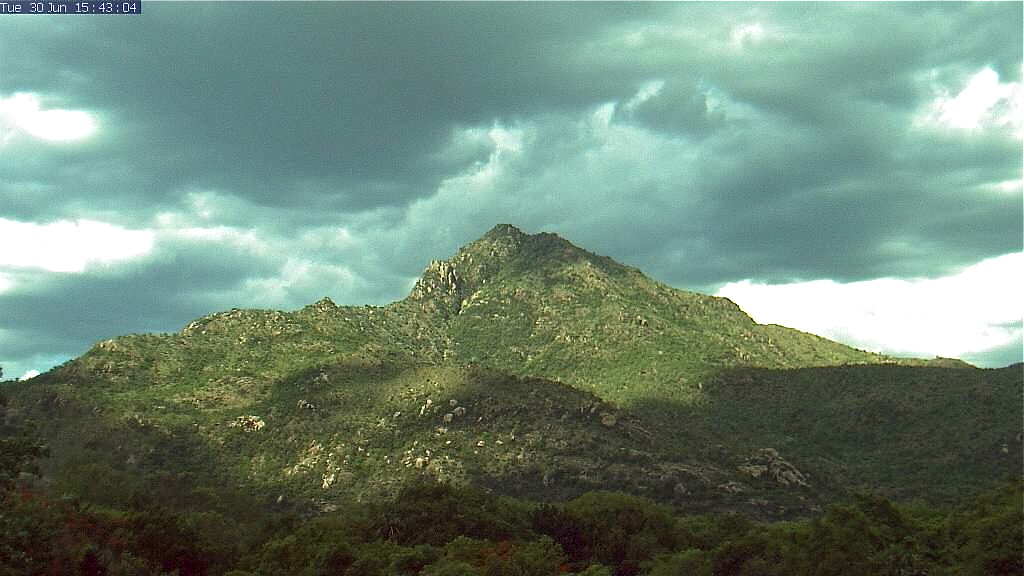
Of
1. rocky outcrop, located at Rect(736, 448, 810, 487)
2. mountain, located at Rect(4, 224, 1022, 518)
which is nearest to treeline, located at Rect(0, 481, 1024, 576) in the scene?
mountain, located at Rect(4, 224, 1022, 518)

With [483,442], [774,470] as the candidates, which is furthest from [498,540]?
[774,470]

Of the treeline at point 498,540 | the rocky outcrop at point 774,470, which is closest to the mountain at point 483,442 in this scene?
the rocky outcrop at point 774,470

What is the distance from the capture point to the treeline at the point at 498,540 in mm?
65312

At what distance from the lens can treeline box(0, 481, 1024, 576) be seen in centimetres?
6531

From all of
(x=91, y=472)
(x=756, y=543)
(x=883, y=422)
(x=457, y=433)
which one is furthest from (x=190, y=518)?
(x=883, y=422)

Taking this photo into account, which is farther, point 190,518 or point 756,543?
point 190,518

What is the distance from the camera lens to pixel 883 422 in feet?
639

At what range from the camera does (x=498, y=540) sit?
10144 centimetres

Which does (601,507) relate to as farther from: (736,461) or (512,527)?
(736,461)

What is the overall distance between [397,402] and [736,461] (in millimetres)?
65107

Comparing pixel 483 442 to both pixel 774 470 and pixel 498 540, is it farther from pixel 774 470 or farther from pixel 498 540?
pixel 498 540

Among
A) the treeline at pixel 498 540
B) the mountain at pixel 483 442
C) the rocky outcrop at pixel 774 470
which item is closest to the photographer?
the treeline at pixel 498 540

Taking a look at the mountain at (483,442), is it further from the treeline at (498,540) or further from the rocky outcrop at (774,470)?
the treeline at (498,540)

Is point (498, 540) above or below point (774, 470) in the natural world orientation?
below
